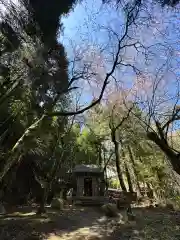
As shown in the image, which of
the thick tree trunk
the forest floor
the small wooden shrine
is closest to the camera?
the thick tree trunk

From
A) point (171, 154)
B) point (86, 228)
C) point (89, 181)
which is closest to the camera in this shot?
point (171, 154)

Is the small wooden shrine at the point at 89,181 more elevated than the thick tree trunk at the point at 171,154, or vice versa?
the small wooden shrine at the point at 89,181

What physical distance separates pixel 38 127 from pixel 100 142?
12034 mm

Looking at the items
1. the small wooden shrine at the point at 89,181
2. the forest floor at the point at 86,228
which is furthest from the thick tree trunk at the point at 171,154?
the small wooden shrine at the point at 89,181

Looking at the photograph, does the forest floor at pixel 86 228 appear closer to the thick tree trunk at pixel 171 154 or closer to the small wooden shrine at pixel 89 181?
the thick tree trunk at pixel 171 154

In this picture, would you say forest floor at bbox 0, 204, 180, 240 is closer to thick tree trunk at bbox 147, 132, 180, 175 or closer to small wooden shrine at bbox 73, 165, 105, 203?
thick tree trunk at bbox 147, 132, 180, 175

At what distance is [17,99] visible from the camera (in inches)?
389

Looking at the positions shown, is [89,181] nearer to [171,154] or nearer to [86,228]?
[86,228]

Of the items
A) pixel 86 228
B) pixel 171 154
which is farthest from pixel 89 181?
pixel 171 154

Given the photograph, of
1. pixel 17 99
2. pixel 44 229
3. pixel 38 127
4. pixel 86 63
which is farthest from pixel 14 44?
pixel 44 229

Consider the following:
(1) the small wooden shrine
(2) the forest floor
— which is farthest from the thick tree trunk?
(1) the small wooden shrine

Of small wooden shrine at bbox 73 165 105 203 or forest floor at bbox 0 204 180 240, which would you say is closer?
forest floor at bbox 0 204 180 240

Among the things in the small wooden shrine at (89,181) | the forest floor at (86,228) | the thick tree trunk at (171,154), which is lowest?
the forest floor at (86,228)

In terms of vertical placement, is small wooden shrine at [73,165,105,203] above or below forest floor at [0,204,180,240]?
above
